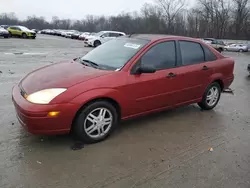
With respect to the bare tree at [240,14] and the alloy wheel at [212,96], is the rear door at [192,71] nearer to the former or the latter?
the alloy wheel at [212,96]

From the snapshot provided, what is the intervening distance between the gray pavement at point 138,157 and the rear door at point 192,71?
54 cm

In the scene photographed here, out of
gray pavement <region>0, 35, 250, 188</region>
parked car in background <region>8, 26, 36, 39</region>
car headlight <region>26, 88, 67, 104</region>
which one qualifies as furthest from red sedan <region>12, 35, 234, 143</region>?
parked car in background <region>8, 26, 36, 39</region>

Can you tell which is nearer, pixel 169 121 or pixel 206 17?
pixel 169 121

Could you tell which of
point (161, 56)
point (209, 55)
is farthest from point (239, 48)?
point (161, 56)

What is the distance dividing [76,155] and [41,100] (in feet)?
2.83

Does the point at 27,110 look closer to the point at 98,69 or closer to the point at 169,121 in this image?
the point at 98,69

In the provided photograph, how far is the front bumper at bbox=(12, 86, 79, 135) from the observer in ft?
9.85

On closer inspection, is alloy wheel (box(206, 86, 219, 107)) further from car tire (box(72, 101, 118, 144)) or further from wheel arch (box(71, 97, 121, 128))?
car tire (box(72, 101, 118, 144))

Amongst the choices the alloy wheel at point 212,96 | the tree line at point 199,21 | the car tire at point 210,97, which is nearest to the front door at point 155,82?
the car tire at point 210,97

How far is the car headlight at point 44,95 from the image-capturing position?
3.05 metres

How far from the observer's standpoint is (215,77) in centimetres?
501

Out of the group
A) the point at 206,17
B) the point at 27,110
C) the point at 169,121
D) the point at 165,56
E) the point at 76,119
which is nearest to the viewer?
the point at 27,110

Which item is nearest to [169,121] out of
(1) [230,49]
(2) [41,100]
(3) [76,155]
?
(3) [76,155]

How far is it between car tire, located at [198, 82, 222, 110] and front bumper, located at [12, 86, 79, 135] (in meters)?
3.01
